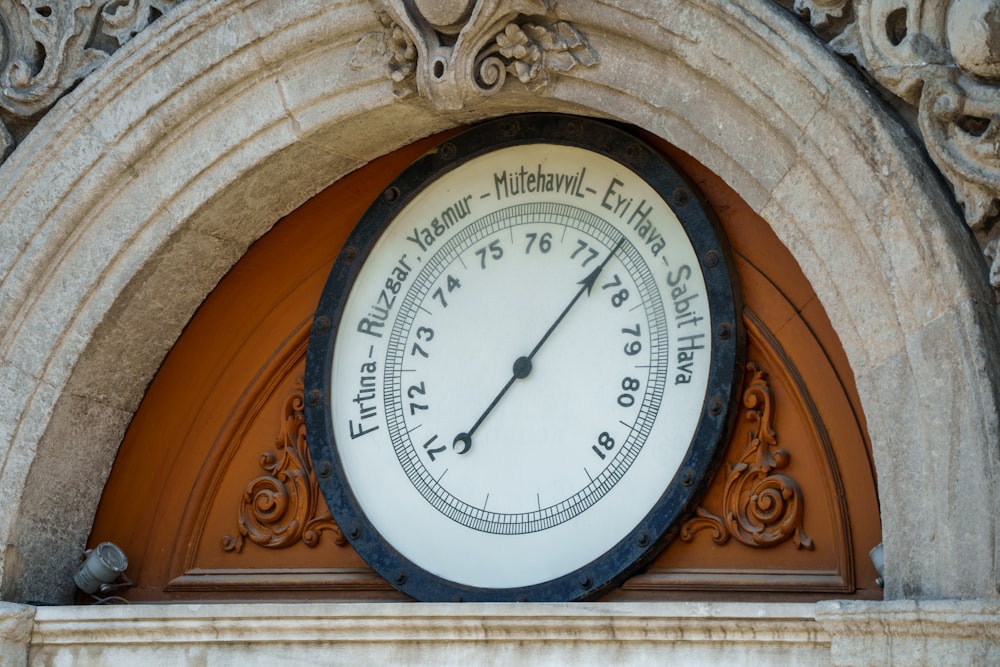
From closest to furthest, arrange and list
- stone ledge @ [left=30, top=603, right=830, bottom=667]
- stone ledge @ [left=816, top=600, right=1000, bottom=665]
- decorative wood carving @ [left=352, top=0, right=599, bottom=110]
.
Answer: stone ledge @ [left=816, top=600, right=1000, bottom=665]
stone ledge @ [left=30, top=603, right=830, bottom=667]
decorative wood carving @ [left=352, top=0, right=599, bottom=110]

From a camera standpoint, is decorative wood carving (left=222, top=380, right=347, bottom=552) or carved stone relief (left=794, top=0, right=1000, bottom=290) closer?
carved stone relief (left=794, top=0, right=1000, bottom=290)

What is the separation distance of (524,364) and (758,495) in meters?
0.69

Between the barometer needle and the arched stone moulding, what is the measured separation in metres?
0.42

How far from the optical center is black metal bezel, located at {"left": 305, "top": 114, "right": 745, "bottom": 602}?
149 inches

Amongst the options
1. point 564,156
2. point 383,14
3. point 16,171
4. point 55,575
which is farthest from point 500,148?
point 55,575

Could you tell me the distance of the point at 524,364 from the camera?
13.4ft

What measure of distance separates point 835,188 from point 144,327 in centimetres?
201

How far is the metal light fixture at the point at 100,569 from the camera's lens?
4293 millimetres

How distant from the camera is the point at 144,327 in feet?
14.5

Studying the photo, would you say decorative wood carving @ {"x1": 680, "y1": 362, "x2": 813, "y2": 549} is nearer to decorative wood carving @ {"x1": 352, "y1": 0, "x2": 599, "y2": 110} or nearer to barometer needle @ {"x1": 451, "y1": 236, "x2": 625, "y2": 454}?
barometer needle @ {"x1": 451, "y1": 236, "x2": 625, "y2": 454}

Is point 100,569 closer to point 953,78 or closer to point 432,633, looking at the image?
point 432,633

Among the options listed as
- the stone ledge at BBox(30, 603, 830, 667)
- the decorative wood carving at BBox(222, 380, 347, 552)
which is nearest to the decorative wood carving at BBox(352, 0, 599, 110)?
the decorative wood carving at BBox(222, 380, 347, 552)

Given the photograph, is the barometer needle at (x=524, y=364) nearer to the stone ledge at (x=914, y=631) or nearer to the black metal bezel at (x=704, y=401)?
the black metal bezel at (x=704, y=401)

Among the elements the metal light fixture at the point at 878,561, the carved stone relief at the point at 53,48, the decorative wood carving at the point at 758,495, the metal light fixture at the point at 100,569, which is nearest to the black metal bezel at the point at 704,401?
the decorative wood carving at the point at 758,495
